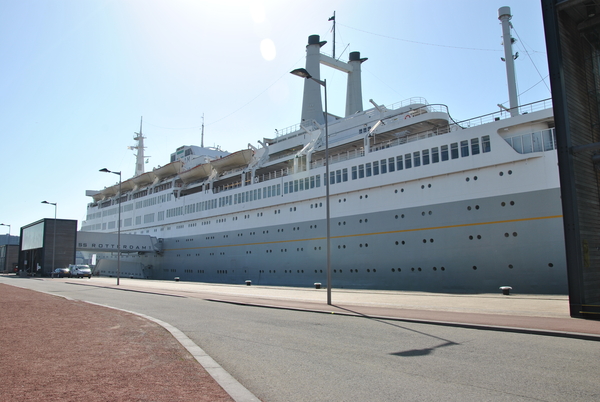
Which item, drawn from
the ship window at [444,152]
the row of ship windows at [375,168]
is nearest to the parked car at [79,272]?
the row of ship windows at [375,168]

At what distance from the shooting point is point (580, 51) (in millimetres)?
12047

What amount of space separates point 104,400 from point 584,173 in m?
11.6

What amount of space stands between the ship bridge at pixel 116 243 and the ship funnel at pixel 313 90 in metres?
22.9

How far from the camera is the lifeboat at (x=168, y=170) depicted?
49.8m

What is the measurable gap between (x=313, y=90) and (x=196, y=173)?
15.6 metres

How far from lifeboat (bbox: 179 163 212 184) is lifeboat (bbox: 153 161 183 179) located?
7.95ft

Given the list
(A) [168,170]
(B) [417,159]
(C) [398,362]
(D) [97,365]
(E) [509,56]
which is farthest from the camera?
(A) [168,170]

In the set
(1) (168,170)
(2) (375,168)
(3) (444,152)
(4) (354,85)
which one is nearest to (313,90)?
(4) (354,85)

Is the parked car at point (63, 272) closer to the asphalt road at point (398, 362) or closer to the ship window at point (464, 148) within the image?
the ship window at point (464, 148)

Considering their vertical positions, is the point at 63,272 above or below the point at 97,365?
above

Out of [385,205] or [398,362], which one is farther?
[385,205]

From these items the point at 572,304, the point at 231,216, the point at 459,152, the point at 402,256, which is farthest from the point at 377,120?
the point at 572,304

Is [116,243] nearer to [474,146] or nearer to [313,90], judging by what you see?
[313,90]

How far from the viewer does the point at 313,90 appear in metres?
38.2
